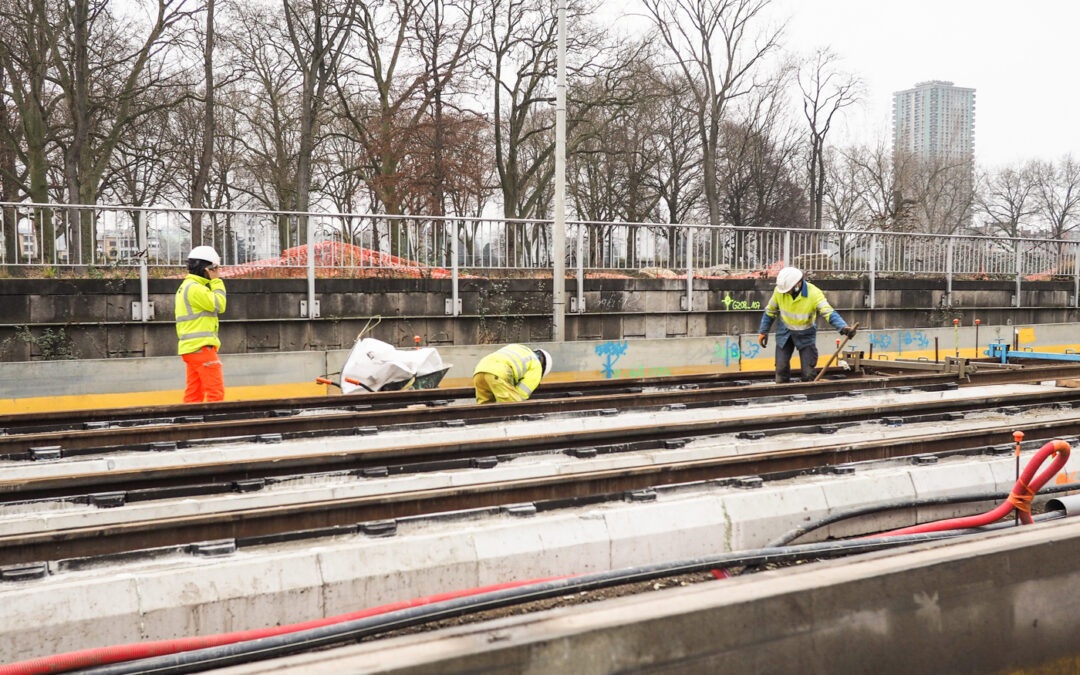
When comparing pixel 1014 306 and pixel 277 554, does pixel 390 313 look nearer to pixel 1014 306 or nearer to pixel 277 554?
pixel 277 554

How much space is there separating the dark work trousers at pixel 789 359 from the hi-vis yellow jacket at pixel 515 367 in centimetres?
441

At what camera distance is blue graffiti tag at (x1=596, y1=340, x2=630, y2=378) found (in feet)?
51.2

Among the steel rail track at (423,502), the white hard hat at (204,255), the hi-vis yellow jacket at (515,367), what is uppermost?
the white hard hat at (204,255)

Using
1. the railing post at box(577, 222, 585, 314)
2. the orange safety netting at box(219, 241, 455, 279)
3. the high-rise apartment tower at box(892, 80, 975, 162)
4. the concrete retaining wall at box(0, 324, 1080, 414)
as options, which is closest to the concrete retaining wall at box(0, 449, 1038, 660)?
the concrete retaining wall at box(0, 324, 1080, 414)

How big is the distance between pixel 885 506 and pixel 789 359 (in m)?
6.74

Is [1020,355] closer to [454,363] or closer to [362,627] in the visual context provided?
[454,363]

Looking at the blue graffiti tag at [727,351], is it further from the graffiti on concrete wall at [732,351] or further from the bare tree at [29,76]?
the bare tree at [29,76]

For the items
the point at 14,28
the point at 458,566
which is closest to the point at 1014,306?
the point at 458,566

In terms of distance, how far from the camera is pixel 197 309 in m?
9.89

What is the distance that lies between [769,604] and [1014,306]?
22623mm

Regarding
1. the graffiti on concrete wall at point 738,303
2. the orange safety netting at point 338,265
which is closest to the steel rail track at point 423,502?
the orange safety netting at point 338,265

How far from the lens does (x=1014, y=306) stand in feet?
73.1

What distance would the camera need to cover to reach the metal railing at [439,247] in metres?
13.8

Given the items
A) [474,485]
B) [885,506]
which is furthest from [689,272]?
[474,485]
